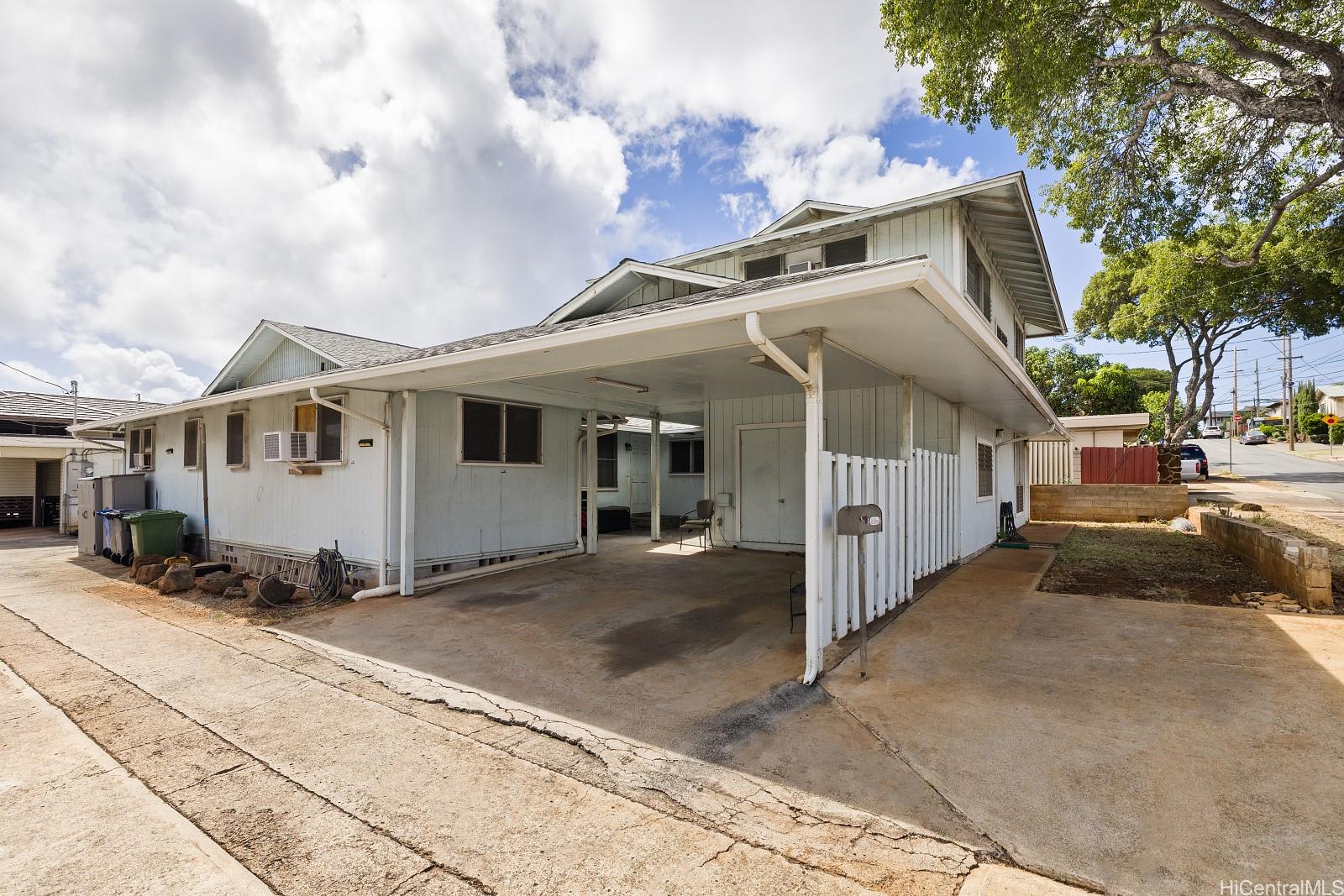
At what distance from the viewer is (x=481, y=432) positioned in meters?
7.36

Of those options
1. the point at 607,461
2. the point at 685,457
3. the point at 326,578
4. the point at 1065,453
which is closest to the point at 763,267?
the point at 685,457

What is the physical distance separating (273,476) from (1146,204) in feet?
50.9

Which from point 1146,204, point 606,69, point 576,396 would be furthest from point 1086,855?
point 1146,204

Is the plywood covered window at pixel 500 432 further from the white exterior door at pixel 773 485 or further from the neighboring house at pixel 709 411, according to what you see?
the white exterior door at pixel 773 485

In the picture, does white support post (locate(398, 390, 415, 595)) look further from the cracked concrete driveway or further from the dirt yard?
the dirt yard

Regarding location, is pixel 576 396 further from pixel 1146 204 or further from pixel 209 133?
pixel 1146 204

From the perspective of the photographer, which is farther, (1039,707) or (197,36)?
(197,36)

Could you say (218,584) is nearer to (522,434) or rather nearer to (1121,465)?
(522,434)

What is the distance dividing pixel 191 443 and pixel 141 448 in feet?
8.81

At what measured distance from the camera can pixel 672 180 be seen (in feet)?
32.6

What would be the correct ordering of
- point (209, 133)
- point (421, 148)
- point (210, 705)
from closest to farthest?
point (210, 705)
point (209, 133)
point (421, 148)

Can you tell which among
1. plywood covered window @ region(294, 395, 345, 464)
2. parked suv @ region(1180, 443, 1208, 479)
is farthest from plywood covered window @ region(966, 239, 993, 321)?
parked suv @ region(1180, 443, 1208, 479)

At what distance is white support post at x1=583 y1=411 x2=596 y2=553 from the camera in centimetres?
883

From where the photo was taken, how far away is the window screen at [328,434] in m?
7.20
